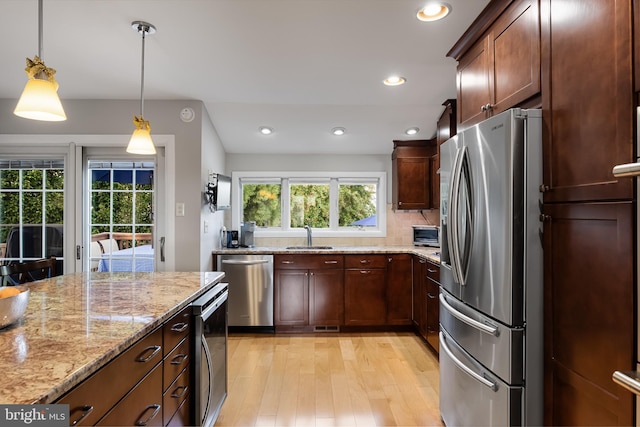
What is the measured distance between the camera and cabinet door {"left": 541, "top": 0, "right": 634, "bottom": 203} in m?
1.06

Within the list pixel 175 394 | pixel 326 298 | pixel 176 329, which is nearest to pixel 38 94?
pixel 176 329

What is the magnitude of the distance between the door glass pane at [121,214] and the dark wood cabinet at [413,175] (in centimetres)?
264

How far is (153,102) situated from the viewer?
315 cm

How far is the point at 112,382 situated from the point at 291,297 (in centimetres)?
275

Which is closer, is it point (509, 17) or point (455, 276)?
point (509, 17)

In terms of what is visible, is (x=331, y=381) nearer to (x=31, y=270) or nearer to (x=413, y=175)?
(x=31, y=270)

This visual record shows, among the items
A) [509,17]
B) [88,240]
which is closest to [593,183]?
[509,17]

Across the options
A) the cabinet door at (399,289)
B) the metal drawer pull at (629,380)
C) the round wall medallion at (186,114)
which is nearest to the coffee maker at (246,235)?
the round wall medallion at (186,114)

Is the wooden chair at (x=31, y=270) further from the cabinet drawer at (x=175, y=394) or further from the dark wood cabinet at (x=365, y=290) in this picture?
the dark wood cabinet at (x=365, y=290)

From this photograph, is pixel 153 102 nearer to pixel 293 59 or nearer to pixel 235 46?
pixel 235 46

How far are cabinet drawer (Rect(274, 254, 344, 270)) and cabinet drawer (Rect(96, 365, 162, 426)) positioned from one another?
2389 millimetres

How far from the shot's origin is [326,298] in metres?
3.73

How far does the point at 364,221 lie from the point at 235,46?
9.01 ft

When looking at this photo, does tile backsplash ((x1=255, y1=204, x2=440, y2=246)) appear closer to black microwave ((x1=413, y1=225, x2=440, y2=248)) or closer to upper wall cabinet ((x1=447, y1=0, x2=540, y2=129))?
black microwave ((x1=413, y1=225, x2=440, y2=248))
